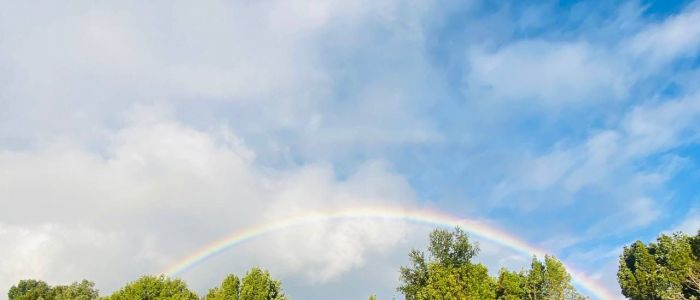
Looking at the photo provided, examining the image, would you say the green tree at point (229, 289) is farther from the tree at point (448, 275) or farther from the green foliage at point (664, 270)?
the green foliage at point (664, 270)

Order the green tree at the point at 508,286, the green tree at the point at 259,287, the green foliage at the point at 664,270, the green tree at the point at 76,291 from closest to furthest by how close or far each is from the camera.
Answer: the green tree at the point at 259,287 → the green tree at the point at 508,286 → the green foliage at the point at 664,270 → the green tree at the point at 76,291

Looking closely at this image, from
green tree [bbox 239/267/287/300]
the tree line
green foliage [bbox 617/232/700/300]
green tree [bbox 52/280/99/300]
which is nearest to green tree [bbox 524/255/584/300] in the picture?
the tree line

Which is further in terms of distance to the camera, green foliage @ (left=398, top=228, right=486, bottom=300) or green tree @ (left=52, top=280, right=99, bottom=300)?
green tree @ (left=52, top=280, right=99, bottom=300)

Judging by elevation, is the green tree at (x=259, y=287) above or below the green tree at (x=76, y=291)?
below

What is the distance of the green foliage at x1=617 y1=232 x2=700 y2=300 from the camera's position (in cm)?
8281

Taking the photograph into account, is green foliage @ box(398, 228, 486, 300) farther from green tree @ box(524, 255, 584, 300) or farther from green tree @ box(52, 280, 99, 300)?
green tree @ box(52, 280, 99, 300)

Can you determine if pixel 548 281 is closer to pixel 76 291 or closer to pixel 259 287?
pixel 259 287

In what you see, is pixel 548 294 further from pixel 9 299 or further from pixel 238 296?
pixel 9 299

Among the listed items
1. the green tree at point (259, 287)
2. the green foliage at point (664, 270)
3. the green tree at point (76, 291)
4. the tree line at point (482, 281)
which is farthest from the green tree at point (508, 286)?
the green tree at point (76, 291)

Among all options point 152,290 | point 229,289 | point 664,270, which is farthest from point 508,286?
point 152,290

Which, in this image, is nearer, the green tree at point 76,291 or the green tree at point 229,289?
the green tree at point 229,289

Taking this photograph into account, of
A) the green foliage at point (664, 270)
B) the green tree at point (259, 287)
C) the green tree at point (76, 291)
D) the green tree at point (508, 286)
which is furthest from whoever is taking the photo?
the green tree at point (76, 291)

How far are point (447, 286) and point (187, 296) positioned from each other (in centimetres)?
4014

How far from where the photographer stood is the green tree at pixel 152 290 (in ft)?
Answer: 210
